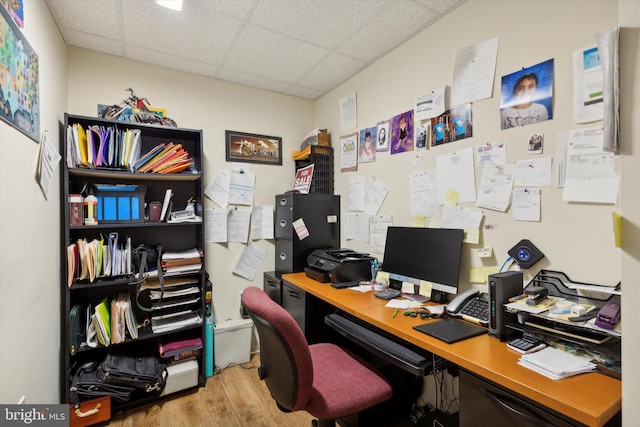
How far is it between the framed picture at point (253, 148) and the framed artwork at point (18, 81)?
1356 millimetres

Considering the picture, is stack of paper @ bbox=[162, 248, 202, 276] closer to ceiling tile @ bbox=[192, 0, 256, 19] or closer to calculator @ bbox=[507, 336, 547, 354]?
ceiling tile @ bbox=[192, 0, 256, 19]

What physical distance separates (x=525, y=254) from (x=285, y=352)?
1170mm

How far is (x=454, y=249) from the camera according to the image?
1569 millimetres

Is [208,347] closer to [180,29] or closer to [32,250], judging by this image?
[32,250]

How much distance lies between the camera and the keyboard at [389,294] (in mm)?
1742

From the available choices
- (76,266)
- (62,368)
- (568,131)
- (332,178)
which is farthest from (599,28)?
(62,368)

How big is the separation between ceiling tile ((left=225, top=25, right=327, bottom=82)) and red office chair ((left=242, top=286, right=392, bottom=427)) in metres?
1.67

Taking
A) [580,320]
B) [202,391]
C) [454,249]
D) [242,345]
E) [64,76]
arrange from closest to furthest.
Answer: [580,320], [454,249], [64,76], [202,391], [242,345]

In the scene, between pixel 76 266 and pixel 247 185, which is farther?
pixel 247 185

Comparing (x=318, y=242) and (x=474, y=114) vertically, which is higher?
(x=474, y=114)

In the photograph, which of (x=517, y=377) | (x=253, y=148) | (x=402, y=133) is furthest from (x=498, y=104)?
(x=253, y=148)

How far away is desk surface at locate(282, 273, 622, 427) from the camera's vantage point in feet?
2.51

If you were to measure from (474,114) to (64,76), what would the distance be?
2637 mm

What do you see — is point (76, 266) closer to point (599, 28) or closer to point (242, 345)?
point (242, 345)
